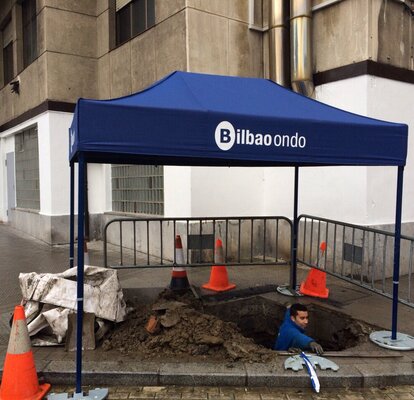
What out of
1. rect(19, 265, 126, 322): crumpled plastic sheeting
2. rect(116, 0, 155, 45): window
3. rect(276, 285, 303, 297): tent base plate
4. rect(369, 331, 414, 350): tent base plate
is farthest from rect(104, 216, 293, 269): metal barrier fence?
rect(116, 0, 155, 45): window

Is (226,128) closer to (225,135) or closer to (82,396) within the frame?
(225,135)

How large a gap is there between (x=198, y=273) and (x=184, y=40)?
4.31 metres

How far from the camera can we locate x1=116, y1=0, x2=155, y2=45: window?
927cm

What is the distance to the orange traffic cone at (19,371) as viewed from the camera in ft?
10.7

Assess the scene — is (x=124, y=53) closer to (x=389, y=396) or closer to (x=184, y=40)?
→ (x=184, y=40)

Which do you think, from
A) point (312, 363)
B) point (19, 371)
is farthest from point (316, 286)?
point (19, 371)

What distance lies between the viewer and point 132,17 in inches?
389

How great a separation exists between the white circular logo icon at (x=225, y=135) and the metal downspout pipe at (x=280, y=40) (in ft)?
15.9

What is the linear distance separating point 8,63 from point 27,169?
14.9 ft

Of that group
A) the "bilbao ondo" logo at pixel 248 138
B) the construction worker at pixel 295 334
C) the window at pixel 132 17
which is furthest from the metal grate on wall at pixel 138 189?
the "bilbao ondo" logo at pixel 248 138

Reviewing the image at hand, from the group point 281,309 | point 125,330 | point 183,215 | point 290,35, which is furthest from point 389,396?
point 290,35

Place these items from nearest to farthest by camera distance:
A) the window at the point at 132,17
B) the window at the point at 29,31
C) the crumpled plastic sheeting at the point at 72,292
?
the crumpled plastic sheeting at the point at 72,292, the window at the point at 132,17, the window at the point at 29,31

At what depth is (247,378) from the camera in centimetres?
356

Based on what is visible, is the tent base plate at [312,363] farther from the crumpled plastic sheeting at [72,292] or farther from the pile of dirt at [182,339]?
the crumpled plastic sheeting at [72,292]
